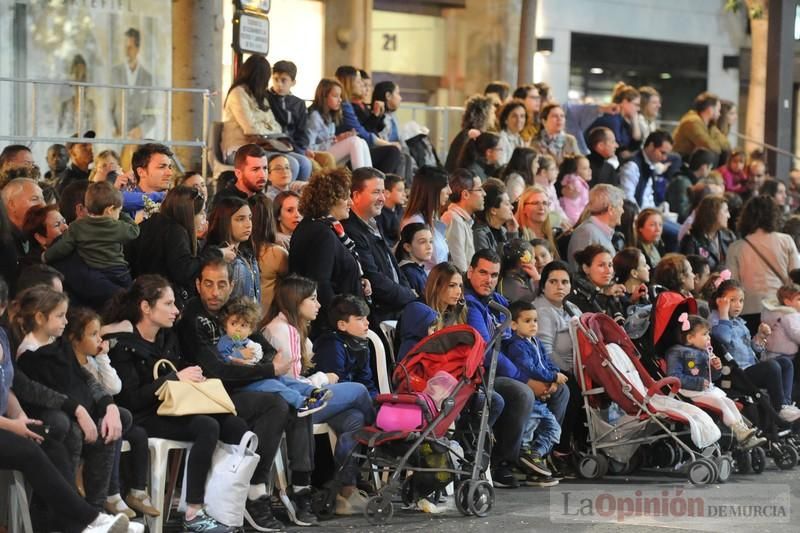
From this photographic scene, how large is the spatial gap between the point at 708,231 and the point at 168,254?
20.2ft

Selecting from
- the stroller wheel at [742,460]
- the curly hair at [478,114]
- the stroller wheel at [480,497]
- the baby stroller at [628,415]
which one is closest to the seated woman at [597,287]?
the baby stroller at [628,415]

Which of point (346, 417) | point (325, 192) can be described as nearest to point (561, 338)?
point (325, 192)

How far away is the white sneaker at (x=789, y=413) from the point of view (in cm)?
1223

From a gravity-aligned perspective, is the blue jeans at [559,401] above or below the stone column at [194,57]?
below

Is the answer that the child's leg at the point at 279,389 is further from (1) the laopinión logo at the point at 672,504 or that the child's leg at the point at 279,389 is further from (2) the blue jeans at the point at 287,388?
(1) the laopinión logo at the point at 672,504

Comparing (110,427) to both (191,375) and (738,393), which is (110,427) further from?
(738,393)

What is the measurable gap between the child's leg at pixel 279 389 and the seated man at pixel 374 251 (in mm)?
1659

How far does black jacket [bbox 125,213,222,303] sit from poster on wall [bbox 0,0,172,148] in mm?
6242

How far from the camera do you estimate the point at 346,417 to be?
970 cm

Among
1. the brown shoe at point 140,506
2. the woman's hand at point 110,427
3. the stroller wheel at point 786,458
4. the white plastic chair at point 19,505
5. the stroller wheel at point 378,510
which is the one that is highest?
the woman's hand at point 110,427

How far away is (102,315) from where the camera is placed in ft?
29.7

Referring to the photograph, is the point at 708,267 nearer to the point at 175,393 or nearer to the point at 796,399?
the point at 796,399

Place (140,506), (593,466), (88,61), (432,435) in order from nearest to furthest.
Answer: (140,506) → (432,435) → (593,466) → (88,61)

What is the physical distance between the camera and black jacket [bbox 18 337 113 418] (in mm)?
8250
